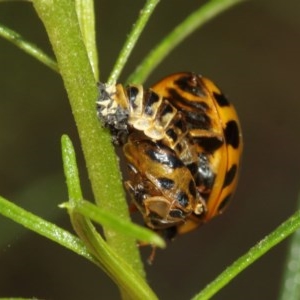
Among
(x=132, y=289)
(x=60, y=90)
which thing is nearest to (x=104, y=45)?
(x=60, y=90)

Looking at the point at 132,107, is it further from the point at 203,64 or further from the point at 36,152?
the point at 203,64

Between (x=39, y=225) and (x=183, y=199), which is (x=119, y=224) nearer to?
(x=39, y=225)

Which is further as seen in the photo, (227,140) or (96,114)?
(227,140)

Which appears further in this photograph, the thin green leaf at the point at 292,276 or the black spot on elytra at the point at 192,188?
the thin green leaf at the point at 292,276

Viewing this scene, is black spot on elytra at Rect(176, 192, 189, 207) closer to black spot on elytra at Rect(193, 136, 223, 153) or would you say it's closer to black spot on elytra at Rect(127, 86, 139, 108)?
black spot on elytra at Rect(193, 136, 223, 153)

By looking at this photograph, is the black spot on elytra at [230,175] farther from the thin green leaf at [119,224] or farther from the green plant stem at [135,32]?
Answer: the thin green leaf at [119,224]

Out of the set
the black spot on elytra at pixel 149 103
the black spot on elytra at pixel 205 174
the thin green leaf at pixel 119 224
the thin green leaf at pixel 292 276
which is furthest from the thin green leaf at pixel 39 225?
the thin green leaf at pixel 292 276

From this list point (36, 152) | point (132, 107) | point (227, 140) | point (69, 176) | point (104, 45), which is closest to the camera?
point (69, 176)
